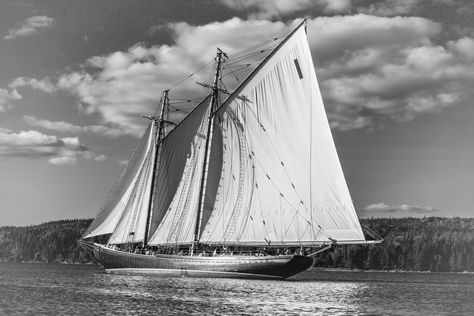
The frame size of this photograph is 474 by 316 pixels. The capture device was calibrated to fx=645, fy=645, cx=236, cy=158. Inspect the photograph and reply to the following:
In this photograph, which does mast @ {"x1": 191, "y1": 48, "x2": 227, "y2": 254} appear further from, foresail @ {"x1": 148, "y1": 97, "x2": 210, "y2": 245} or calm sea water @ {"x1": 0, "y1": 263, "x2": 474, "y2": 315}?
calm sea water @ {"x1": 0, "y1": 263, "x2": 474, "y2": 315}

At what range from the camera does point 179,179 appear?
88938 millimetres

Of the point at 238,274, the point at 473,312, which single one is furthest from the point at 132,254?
the point at 473,312

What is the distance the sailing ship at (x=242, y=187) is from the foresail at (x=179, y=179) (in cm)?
14

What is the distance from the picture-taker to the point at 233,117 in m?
81.9

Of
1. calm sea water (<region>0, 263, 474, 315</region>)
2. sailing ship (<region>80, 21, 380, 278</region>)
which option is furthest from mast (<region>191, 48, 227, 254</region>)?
calm sea water (<region>0, 263, 474, 315</region>)

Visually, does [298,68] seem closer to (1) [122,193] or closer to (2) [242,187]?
(2) [242,187]

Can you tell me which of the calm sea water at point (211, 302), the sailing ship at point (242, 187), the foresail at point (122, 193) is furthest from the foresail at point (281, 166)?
the foresail at point (122, 193)

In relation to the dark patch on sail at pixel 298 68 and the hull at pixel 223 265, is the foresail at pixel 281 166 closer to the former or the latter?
the dark patch on sail at pixel 298 68

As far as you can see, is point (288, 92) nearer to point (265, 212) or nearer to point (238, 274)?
point (265, 212)

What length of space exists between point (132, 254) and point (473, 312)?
5185cm

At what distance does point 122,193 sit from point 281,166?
29028mm

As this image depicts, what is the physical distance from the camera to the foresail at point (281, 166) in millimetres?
69500

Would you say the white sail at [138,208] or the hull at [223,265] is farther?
the white sail at [138,208]

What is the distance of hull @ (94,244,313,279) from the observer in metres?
78.8
